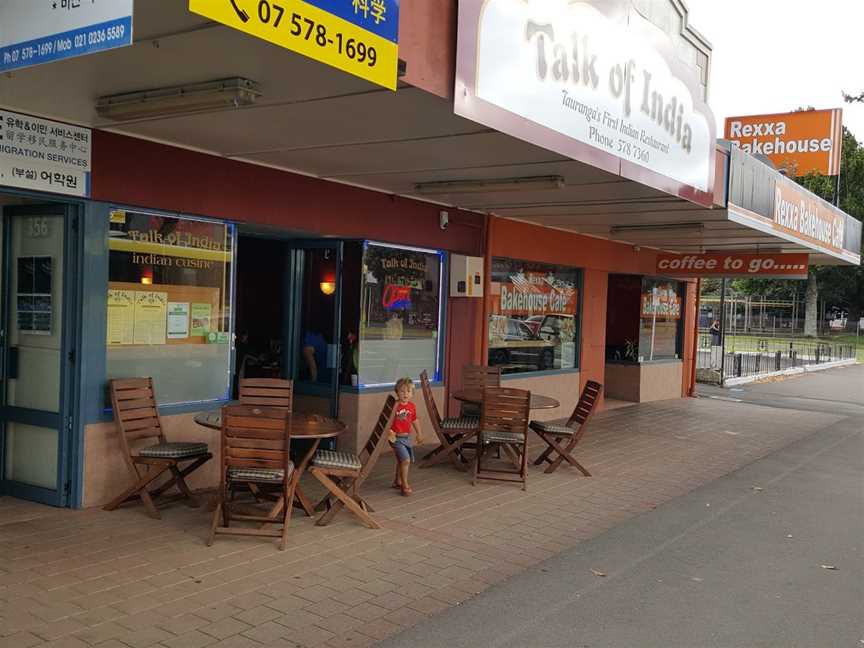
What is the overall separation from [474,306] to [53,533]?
5.90 m

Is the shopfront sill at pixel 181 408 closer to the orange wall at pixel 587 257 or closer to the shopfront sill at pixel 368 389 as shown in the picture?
the shopfront sill at pixel 368 389

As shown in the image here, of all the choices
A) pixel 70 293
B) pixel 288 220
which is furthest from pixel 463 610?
pixel 288 220

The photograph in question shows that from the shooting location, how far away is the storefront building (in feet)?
15.3

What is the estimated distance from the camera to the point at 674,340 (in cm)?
1597

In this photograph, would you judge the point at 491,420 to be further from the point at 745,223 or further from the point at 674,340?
the point at 674,340

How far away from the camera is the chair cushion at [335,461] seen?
5.58 m

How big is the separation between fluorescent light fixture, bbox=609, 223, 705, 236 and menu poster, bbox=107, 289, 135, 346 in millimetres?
7026

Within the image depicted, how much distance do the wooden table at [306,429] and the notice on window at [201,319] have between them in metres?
0.97

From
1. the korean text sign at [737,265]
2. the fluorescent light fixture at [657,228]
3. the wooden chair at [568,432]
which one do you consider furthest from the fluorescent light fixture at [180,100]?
the korean text sign at [737,265]

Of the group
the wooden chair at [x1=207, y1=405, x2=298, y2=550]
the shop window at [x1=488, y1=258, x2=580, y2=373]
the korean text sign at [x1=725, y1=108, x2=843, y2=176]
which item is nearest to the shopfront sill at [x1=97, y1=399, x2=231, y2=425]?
the wooden chair at [x1=207, y1=405, x2=298, y2=550]

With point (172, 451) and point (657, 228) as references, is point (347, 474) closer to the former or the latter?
point (172, 451)

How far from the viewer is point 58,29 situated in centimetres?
325

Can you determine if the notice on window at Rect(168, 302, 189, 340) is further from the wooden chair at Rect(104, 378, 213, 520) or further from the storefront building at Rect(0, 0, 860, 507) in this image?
the wooden chair at Rect(104, 378, 213, 520)

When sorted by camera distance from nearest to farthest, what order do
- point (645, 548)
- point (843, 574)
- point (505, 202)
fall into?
point (843, 574) < point (645, 548) < point (505, 202)
